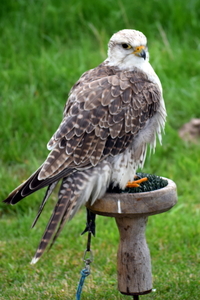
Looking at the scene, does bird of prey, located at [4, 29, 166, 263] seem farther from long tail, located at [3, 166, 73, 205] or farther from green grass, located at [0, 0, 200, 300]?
green grass, located at [0, 0, 200, 300]

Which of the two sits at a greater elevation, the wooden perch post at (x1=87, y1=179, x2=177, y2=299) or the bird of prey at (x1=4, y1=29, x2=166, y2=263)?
the bird of prey at (x1=4, y1=29, x2=166, y2=263)

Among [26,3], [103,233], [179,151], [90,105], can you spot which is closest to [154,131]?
[90,105]

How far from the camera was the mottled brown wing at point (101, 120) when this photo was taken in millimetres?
3271

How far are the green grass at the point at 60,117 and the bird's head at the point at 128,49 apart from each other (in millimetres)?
1749

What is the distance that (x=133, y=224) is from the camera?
3.34m

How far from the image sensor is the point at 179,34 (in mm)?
7934

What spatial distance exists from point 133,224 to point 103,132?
627mm

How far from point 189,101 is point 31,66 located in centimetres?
218

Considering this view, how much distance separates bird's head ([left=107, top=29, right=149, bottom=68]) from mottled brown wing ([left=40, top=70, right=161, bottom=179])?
0.13 metres

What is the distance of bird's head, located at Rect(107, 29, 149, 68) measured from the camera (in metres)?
3.45

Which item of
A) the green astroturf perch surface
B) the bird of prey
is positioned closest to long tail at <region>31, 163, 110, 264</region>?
the bird of prey

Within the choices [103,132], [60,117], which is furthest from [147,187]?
[60,117]

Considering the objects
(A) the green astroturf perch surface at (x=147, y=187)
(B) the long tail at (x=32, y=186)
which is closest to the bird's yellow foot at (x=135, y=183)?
(A) the green astroturf perch surface at (x=147, y=187)

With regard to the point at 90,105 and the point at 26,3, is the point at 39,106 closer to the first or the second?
the point at 26,3
